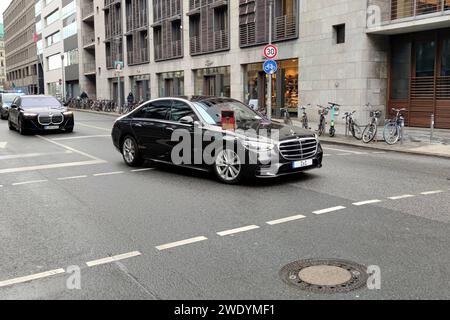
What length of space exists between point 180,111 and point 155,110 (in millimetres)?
821

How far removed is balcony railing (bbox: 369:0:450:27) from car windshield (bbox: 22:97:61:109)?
1335 centimetres

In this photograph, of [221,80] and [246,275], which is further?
[221,80]

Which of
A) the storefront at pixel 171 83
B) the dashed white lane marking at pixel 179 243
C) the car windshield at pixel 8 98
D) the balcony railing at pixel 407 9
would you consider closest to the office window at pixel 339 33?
the balcony railing at pixel 407 9

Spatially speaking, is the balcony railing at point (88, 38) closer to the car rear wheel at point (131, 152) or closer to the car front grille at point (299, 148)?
the car rear wheel at point (131, 152)

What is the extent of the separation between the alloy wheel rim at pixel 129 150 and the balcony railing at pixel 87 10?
154ft

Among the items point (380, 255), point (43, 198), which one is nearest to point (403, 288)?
point (380, 255)

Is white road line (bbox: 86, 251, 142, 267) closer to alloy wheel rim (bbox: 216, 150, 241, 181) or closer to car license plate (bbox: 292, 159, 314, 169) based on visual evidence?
alloy wheel rim (bbox: 216, 150, 241, 181)

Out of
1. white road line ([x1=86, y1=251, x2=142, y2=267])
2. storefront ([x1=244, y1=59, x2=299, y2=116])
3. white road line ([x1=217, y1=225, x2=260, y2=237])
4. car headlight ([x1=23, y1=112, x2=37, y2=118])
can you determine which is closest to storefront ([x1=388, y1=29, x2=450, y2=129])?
storefront ([x1=244, y1=59, x2=299, y2=116])

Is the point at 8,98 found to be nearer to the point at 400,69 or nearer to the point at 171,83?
the point at 171,83

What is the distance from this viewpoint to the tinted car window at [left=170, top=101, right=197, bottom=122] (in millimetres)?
9750

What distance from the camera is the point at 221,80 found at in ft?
101

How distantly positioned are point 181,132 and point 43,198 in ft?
9.52

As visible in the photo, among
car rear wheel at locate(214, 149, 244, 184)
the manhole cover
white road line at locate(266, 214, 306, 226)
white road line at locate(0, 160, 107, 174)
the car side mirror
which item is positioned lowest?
the manhole cover
